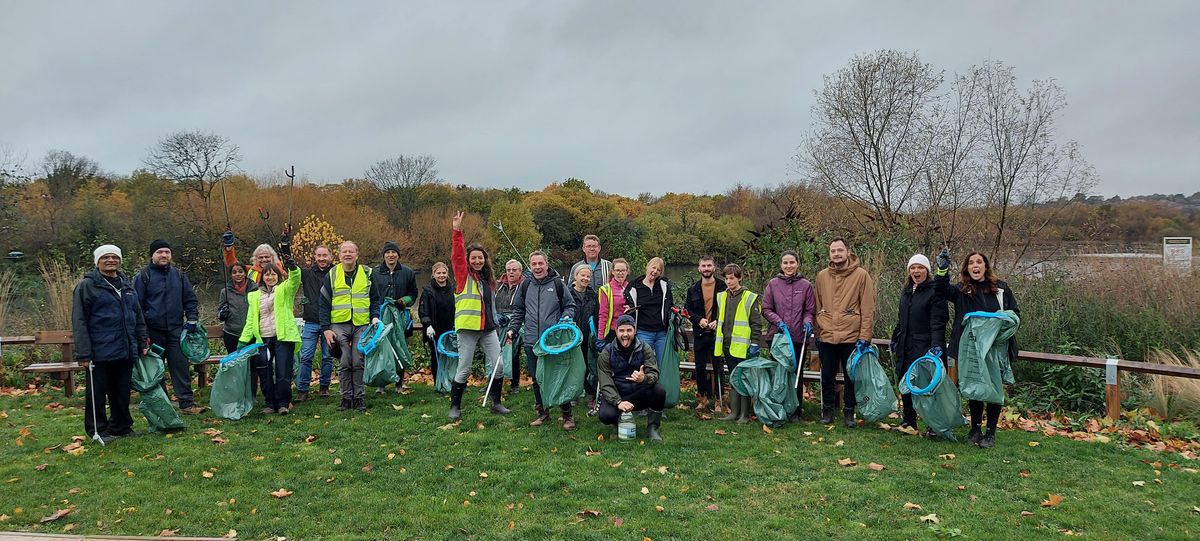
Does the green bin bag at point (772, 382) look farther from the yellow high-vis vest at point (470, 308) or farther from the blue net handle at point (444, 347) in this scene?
the blue net handle at point (444, 347)

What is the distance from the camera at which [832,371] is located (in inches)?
245

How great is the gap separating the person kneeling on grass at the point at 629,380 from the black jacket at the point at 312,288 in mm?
3060

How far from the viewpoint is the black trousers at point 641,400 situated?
5691 mm

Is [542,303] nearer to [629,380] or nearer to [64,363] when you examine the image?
[629,380]

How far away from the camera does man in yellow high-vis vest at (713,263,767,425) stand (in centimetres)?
642

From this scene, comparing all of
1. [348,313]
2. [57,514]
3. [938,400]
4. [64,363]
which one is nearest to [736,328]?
[938,400]

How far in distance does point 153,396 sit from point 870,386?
630cm

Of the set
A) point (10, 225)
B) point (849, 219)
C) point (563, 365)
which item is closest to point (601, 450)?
point (563, 365)

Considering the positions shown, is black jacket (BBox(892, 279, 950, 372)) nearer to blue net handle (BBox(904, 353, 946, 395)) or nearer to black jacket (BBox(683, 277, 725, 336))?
blue net handle (BBox(904, 353, 946, 395))

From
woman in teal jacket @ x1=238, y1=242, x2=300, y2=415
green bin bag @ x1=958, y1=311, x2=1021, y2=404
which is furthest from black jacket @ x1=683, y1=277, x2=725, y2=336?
woman in teal jacket @ x1=238, y1=242, x2=300, y2=415

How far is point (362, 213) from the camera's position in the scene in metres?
34.3

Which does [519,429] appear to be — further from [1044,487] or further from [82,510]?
[1044,487]

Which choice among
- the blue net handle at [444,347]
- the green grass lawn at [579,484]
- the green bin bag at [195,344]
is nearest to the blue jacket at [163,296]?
the green bin bag at [195,344]

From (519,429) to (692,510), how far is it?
2307 mm
